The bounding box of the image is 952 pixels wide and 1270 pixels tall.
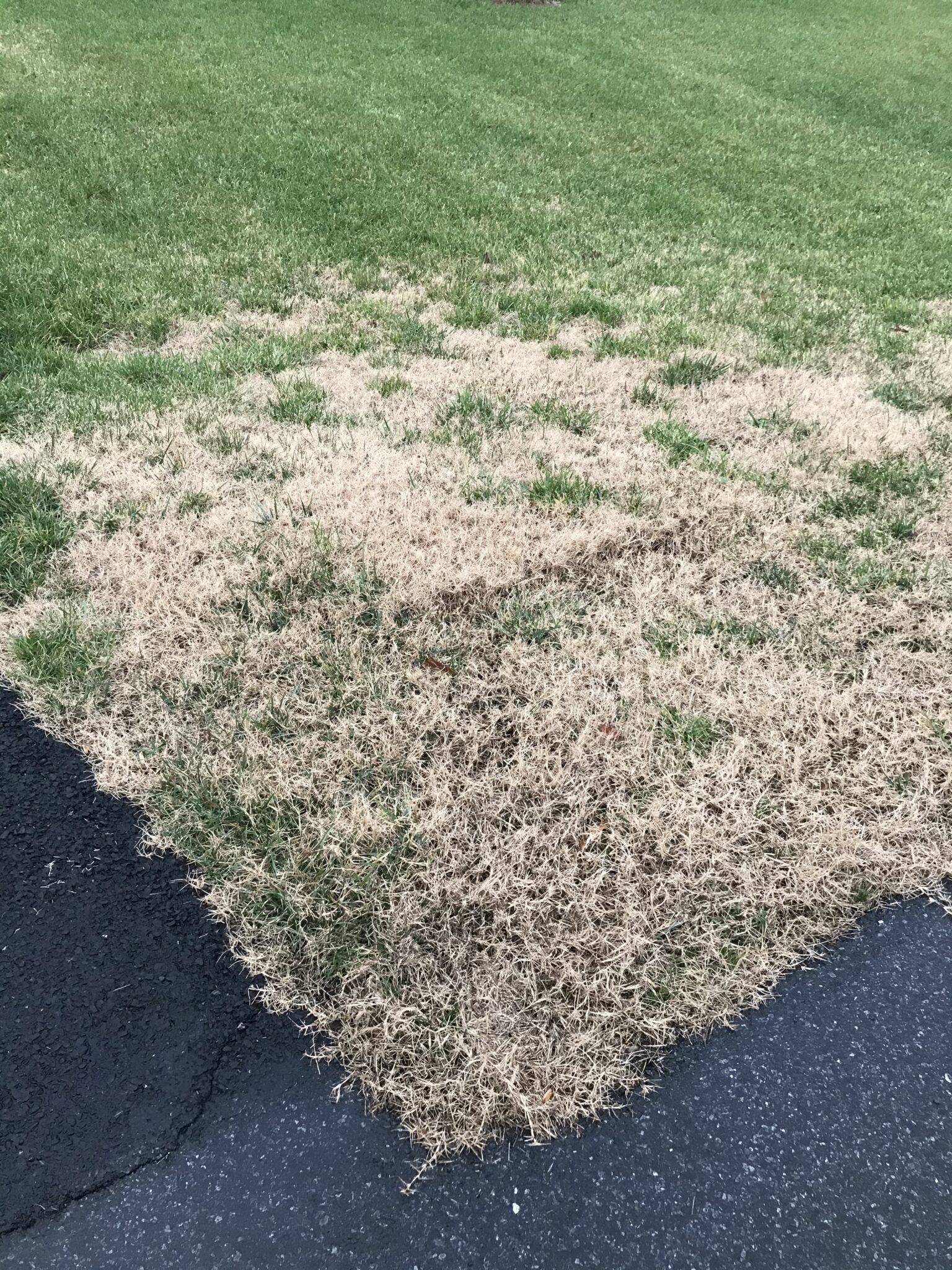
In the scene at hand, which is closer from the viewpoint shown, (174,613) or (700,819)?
(700,819)

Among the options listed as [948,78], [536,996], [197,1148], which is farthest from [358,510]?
[948,78]

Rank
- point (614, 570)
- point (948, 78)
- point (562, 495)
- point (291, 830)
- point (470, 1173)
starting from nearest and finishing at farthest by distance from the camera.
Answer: point (470, 1173), point (291, 830), point (614, 570), point (562, 495), point (948, 78)

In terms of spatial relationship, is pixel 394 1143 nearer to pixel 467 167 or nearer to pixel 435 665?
pixel 435 665

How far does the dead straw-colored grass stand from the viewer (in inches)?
88.7

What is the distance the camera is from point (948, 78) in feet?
52.3

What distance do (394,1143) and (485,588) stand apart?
2.13 m

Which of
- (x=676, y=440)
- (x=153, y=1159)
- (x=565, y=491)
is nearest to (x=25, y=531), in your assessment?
(x=565, y=491)

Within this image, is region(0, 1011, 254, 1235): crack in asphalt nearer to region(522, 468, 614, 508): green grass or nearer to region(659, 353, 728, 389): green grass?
region(522, 468, 614, 508): green grass

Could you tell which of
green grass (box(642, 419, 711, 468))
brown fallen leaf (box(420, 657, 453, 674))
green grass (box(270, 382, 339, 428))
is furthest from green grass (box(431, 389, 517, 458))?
brown fallen leaf (box(420, 657, 453, 674))

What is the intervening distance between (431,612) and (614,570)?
35.5 inches

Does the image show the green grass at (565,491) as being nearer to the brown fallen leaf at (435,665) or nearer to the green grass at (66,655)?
the brown fallen leaf at (435,665)

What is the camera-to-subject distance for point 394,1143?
6.55ft

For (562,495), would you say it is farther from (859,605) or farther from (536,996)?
(536,996)

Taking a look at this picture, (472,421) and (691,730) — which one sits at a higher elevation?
(472,421)
